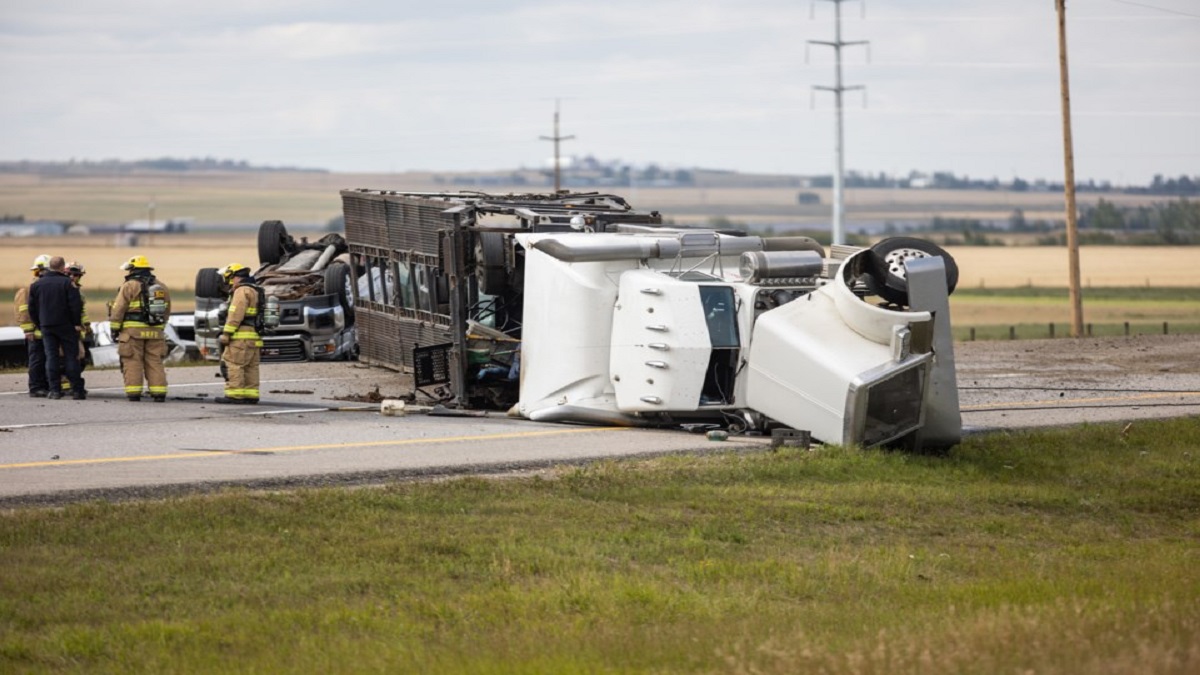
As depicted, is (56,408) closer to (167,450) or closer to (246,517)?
(167,450)

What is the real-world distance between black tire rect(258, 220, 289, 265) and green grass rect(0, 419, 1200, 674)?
48.5 feet

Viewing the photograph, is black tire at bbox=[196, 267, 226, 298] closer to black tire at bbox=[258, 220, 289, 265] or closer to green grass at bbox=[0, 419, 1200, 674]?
black tire at bbox=[258, 220, 289, 265]

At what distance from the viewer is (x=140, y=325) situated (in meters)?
19.2

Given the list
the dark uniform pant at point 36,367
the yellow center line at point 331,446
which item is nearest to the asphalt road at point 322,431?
the yellow center line at point 331,446

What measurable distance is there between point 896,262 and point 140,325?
8729 mm

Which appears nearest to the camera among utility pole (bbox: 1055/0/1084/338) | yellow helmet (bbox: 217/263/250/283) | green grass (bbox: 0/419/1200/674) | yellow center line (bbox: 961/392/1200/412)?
green grass (bbox: 0/419/1200/674)

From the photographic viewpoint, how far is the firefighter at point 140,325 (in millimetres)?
19172

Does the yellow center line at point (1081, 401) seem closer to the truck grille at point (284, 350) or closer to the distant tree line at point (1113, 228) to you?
the truck grille at point (284, 350)

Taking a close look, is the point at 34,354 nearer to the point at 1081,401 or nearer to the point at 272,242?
the point at 272,242

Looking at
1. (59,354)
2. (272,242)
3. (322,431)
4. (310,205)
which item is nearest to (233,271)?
(59,354)

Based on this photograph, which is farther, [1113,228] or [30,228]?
[30,228]

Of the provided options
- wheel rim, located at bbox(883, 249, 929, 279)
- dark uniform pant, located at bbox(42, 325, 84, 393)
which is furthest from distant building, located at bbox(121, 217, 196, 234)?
wheel rim, located at bbox(883, 249, 929, 279)

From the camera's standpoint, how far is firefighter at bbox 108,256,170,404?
19.2 m

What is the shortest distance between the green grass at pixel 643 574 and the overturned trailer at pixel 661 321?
766 mm
